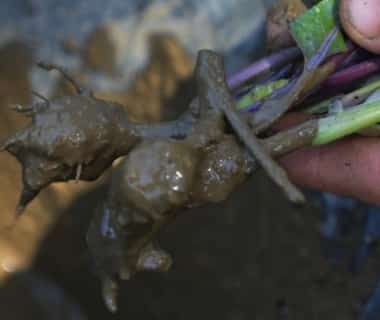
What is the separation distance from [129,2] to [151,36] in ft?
0.67

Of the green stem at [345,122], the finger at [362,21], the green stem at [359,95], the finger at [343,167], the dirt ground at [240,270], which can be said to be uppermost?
the finger at [362,21]

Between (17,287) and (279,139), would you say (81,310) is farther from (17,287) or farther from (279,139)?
(279,139)

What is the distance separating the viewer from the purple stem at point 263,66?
49.8 inches

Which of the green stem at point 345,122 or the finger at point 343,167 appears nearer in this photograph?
the green stem at point 345,122

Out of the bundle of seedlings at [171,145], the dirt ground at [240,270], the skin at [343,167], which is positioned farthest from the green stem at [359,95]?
the dirt ground at [240,270]

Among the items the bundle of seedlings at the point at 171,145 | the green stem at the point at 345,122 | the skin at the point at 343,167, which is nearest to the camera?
the bundle of seedlings at the point at 171,145

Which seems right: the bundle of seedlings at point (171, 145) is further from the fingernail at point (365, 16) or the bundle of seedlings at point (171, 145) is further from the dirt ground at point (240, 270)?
the dirt ground at point (240, 270)

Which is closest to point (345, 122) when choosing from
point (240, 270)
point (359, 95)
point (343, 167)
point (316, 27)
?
point (359, 95)

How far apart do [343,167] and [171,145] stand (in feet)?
1.98

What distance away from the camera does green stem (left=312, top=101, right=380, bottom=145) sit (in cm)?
107

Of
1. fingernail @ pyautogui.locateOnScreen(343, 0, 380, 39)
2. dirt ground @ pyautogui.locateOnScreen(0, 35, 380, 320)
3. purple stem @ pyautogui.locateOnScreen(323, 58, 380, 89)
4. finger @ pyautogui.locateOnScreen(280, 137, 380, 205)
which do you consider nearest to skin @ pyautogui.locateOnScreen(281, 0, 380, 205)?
finger @ pyautogui.locateOnScreen(280, 137, 380, 205)

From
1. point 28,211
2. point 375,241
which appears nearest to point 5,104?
point 28,211

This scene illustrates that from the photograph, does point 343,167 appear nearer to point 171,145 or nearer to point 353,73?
point 353,73

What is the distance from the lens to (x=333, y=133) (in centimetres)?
108
